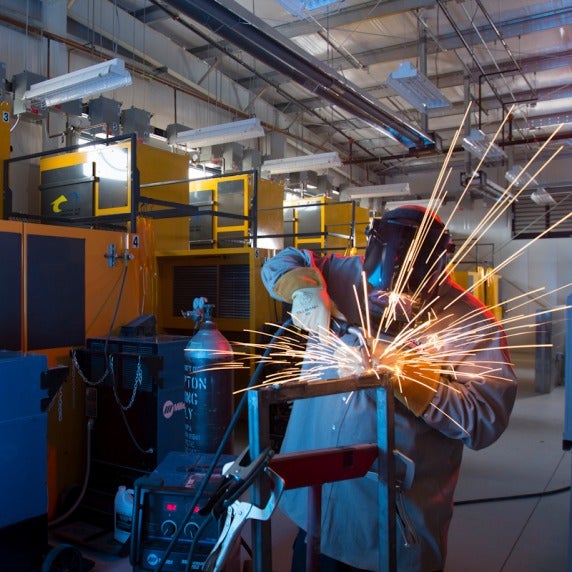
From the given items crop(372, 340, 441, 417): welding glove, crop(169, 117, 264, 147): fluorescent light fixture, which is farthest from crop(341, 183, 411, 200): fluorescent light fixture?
crop(372, 340, 441, 417): welding glove

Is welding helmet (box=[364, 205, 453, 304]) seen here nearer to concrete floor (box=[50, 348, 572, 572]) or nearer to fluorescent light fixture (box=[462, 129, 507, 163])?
concrete floor (box=[50, 348, 572, 572])

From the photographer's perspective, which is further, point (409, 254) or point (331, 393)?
point (409, 254)

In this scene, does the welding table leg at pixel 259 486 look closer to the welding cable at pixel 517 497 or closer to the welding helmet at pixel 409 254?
the welding helmet at pixel 409 254

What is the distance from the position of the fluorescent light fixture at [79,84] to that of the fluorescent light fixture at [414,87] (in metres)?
2.41

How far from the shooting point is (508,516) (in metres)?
3.83

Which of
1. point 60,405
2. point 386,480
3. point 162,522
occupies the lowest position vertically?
point 162,522

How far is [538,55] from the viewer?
808 centimetres

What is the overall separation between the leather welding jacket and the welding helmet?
Result: 133mm

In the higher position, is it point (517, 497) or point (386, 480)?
point (386, 480)

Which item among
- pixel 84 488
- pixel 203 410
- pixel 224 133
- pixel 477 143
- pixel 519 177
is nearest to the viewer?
pixel 203 410

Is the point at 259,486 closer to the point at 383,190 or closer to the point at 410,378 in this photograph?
the point at 410,378

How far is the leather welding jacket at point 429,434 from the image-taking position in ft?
4.69

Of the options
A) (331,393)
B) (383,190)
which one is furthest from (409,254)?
(383,190)

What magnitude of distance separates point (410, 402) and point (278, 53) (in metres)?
3.41
